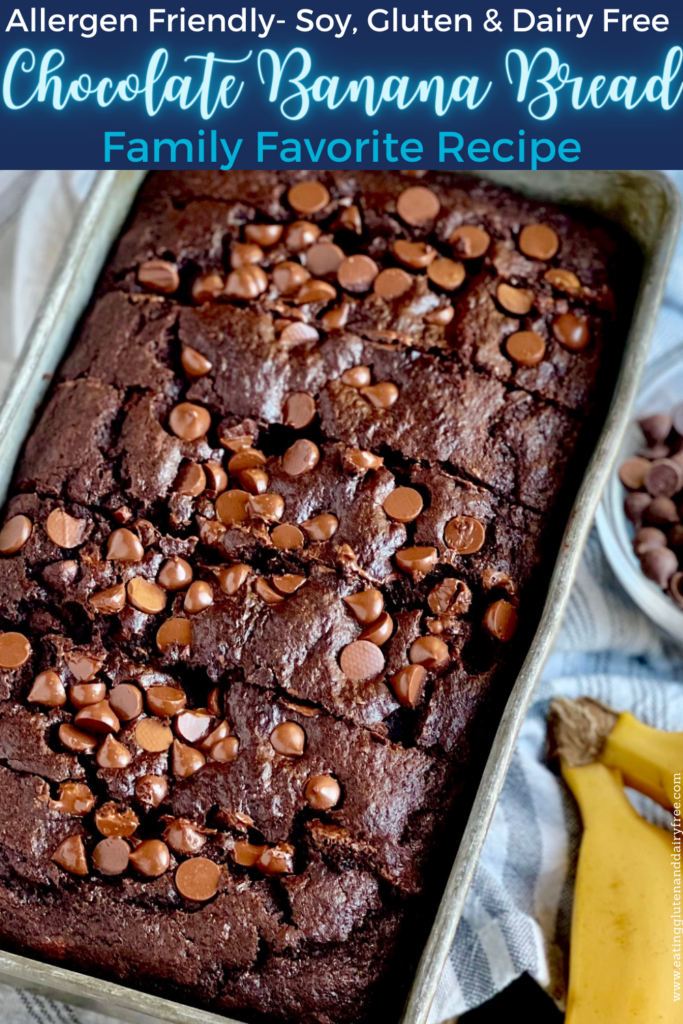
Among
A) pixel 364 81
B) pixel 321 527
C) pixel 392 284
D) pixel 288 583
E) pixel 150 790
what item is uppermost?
pixel 364 81

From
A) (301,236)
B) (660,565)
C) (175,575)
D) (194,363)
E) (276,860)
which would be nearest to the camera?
(276,860)

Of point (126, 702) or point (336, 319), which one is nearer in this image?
point (126, 702)

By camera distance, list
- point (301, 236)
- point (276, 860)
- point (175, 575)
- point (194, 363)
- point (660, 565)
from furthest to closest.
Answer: point (660, 565), point (301, 236), point (194, 363), point (175, 575), point (276, 860)

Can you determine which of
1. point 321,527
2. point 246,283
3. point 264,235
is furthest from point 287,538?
point 264,235

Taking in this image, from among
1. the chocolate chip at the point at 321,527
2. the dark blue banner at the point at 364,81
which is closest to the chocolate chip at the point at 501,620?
the chocolate chip at the point at 321,527

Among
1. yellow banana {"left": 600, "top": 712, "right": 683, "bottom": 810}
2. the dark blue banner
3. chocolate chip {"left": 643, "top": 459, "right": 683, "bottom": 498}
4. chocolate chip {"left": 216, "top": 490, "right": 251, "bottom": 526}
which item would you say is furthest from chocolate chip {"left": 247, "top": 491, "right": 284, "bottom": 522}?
chocolate chip {"left": 643, "top": 459, "right": 683, "bottom": 498}

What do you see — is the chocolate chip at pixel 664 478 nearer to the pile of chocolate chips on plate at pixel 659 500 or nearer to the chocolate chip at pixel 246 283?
the pile of chocolate chips on plate at pixel 659 500

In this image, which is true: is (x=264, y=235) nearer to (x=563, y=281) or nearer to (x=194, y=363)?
(x=194, y=363)

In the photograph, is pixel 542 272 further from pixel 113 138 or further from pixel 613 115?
pixel 113 138
